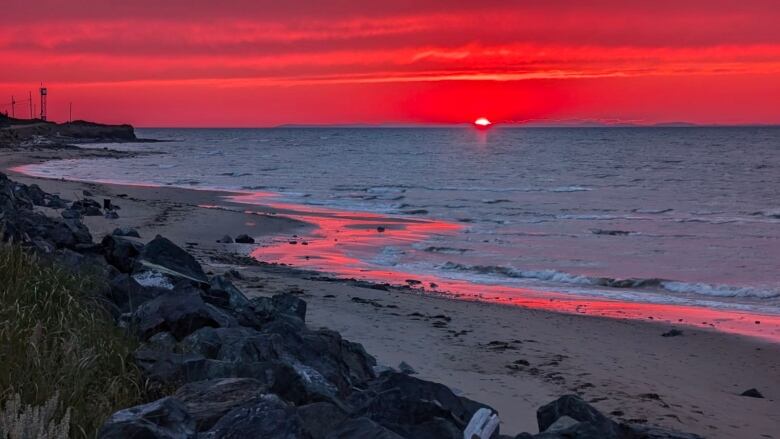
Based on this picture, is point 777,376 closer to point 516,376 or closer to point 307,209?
point 516,376

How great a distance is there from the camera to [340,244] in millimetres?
21625

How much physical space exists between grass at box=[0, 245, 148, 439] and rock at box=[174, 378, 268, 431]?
0.44 m

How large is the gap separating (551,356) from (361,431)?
6120 mm

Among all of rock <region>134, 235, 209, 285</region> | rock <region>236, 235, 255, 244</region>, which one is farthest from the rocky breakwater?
rock <region>236, 235, 255, 244</region>

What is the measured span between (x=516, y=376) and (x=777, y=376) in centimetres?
345

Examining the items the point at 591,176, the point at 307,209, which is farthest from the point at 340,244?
the point at 591,176

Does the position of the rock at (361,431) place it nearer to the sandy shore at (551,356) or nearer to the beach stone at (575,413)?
the beach stone at (575,413)

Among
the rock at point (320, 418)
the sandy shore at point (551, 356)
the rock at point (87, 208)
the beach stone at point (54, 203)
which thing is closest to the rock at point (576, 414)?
the sandy shore at point (551, 356)

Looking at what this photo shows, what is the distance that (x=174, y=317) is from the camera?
6645 mm

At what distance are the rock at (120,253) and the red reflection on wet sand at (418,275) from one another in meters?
6.55

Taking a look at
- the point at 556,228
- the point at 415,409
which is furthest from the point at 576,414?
the point at 556,228

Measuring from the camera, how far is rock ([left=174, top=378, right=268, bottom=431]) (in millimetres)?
4309

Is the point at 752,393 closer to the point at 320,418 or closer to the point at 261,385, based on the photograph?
the point at 320,418

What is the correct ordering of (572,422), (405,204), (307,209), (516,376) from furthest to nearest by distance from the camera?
(405,204) → (307,209) → (516,376) → (572,422)
